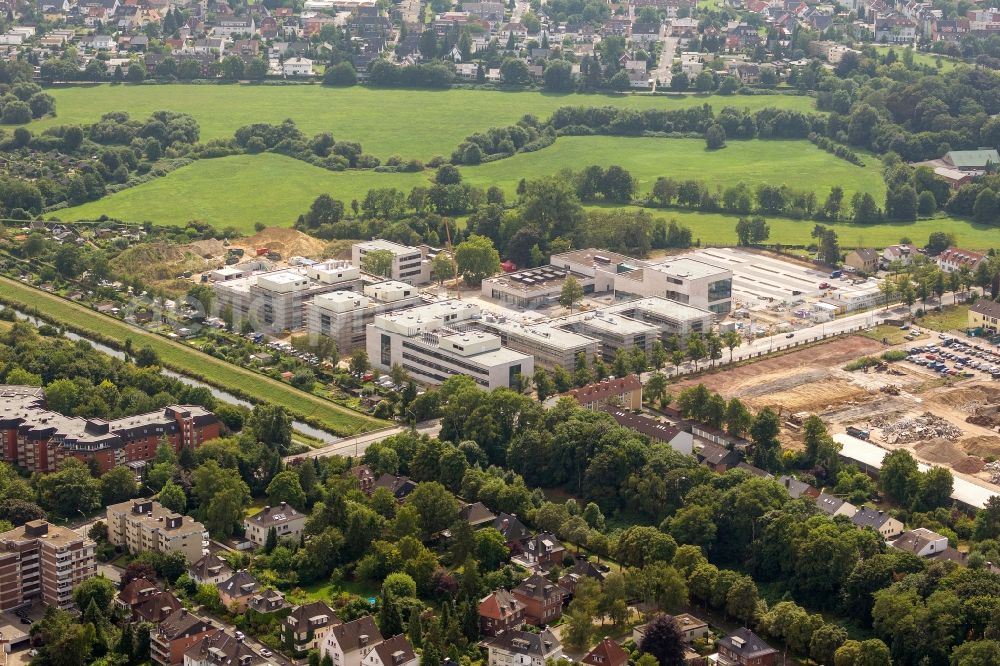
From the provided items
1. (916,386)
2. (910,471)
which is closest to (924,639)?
(910,471)

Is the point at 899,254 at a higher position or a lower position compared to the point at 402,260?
lower

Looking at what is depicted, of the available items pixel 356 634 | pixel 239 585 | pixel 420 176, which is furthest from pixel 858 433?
pixel 420 176

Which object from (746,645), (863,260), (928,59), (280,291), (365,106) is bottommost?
(746,645)

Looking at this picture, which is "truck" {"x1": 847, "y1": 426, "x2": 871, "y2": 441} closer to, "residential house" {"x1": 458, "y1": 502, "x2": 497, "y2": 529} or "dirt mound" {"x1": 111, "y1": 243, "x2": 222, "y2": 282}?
"residential house" {"x1": 458, "y1": 502, "x2": 497, "y2": 529}

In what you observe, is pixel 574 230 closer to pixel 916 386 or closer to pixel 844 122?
pixel 916 386

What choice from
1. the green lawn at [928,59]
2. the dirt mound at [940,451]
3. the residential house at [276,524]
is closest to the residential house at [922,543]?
the dirt mound at [940,451]

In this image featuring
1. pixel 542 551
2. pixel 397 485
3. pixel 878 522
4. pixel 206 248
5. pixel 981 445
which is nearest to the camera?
pixel 542 551

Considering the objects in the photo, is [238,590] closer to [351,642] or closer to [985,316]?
[351,642]
